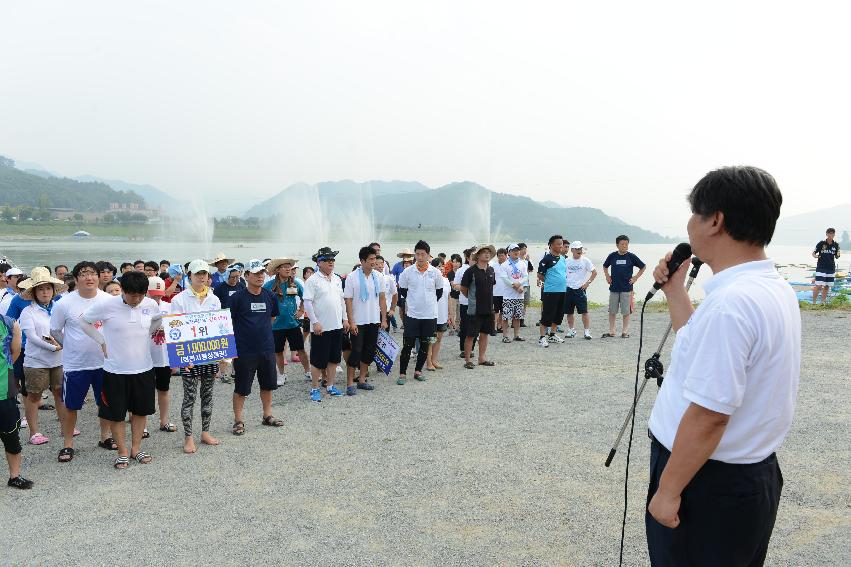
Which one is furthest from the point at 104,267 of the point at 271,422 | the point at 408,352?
the point at 408,352

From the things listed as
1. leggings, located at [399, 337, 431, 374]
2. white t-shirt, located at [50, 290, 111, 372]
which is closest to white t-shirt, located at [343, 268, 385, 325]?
leggings, located at [399, 337, 431, 374]

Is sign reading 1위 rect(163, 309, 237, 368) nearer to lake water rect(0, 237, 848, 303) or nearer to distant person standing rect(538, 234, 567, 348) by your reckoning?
distant person standing rect(538, 234, 567, 348)

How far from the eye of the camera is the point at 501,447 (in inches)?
228

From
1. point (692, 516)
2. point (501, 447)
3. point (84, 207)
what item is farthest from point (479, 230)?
point (84, 207)

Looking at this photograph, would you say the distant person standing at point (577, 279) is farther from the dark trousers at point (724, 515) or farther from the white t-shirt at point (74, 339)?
the dark trousers at point (724, 515)

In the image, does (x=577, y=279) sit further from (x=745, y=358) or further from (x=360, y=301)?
(x=745, y=358)

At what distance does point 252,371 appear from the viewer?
666cm

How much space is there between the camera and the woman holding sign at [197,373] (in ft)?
20.0

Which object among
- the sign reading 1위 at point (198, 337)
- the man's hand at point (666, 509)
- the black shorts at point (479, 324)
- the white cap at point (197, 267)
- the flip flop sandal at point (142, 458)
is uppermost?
the white cap at point (197, 267)

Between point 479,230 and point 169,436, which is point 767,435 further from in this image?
point 479,230

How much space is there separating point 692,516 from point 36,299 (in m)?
7.30

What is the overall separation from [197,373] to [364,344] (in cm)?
296

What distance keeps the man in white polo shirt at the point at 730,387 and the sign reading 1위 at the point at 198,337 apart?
17.4 ft

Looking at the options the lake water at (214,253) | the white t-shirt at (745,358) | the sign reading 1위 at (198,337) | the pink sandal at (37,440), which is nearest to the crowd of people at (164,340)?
the pink sandal at (37,440)
